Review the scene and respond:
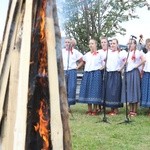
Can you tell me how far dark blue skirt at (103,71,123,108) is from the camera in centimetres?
1095

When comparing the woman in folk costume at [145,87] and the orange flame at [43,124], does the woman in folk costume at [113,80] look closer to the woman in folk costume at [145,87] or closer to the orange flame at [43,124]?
the woman in folk costume at [145,87]

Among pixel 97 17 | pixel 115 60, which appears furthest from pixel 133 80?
pixel 97 17

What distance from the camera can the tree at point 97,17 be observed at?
901cm

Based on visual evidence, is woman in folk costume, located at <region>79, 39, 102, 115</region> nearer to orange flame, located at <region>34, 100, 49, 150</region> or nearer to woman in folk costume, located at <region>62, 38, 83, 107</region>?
woman in folk costume, located at <region>62, 38, 83, 107</region>

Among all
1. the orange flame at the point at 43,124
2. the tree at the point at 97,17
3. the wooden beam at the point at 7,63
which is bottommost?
the orange flame at the point at 43,124

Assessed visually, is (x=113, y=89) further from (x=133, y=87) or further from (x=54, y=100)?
(x=54, y=100)

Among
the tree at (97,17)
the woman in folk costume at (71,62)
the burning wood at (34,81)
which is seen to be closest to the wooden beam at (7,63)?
the burning wood at (34,81)

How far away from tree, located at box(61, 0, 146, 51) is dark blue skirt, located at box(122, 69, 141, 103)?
5.31 feet

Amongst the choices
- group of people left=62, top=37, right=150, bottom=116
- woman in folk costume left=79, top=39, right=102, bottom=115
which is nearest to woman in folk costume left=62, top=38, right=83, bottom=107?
group of people left=62, top=37, right=150, bottom=116

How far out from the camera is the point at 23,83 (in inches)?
134

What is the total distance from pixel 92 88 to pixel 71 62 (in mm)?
833

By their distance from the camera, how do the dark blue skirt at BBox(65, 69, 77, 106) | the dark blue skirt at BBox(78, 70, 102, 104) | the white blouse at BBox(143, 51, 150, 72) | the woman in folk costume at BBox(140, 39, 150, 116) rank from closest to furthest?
1. the white blouse at BBox(143, 51, 150, 72)
2. the woman in folk costume at BBox(140, 39, 150, 116)
3. the dark blue skirt at BBox(78, 70, 102, 104)
4. the dark blue skirt at BBox(65, 69, 77, 106)

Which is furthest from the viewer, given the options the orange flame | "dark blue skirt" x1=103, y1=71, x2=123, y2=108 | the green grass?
"dark blue skirt" x1=103, y1=71, x2=123, y2=108

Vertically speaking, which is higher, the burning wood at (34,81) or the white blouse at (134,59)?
the white blouse at (134,59)
